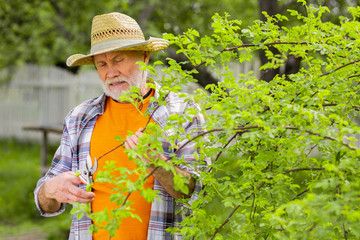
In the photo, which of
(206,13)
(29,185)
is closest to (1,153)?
(29,185)

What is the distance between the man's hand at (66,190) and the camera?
2.22 m

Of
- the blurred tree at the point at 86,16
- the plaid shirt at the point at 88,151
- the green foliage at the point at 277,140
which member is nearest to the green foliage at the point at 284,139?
the green foliage at the point at 277,140

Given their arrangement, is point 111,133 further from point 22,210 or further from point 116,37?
point 22,210

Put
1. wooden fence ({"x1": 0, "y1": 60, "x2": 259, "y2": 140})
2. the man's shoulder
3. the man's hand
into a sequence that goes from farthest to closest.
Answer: wooden fence ({"x1": 0, "y1": 60, "x2": 259, "y2": 140}), the man's shoulder, the man's hand

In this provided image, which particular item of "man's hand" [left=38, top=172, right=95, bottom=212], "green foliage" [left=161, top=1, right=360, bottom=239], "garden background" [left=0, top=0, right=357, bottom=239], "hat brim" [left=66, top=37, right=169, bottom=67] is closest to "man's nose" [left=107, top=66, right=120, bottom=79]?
"hat brim" [left=66, top=37, right=169, bottom=67]

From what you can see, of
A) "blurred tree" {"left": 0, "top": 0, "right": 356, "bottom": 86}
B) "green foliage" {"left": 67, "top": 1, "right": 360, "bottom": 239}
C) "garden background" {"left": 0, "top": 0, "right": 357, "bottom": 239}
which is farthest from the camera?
"blurred tree" {"left": 0, "top": 0, "right": 356, "bottom": 86}

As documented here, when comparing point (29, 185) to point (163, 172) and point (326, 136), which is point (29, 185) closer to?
point (163, 172)

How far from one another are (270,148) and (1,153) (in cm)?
1074

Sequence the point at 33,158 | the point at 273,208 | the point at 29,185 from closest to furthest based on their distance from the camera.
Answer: the point at 273,208, the point at 29,185, the point at 33,158

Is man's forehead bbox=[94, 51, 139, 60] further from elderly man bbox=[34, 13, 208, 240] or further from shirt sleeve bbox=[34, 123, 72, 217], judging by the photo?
shirt sleeve bbox=[34, 123, 72, 217]

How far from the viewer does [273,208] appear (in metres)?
1.80

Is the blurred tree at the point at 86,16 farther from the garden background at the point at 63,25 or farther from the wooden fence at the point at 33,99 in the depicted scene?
the wooden fence at the point at 33,99

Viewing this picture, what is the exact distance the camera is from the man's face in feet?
8.15

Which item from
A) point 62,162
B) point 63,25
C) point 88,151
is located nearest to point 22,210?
point 63,25
